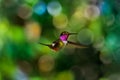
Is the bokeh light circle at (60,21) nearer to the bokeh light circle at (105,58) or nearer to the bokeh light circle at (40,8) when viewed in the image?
the bokeh light circle at (40,8)

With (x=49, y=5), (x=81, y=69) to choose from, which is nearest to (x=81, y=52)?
(x=81, y=69)

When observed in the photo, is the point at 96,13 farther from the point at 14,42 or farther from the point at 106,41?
the point at 14,42

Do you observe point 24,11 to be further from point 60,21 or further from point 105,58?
point 105,58

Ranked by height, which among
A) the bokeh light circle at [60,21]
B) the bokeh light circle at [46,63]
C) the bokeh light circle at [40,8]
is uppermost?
the bokeh light circle at [40,8]

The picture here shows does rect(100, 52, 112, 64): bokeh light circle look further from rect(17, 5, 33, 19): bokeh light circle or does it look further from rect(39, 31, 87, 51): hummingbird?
rect(17, 5, 33, 19): bokeh light circle

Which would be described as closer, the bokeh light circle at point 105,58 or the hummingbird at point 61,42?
the hummingbird at point 61,42

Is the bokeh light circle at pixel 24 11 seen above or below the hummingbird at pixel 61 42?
above

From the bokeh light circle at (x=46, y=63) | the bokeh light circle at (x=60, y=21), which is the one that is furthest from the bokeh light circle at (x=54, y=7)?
the bokeh light circle at (x=46, y=63)
